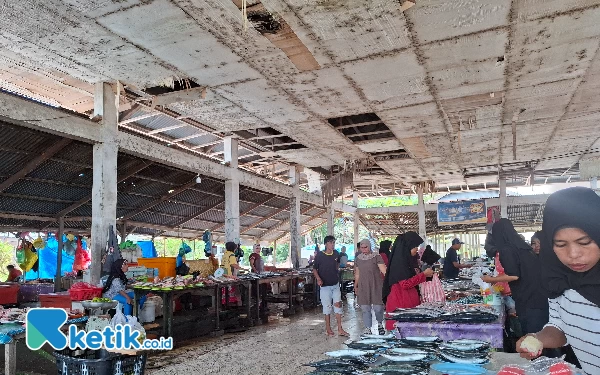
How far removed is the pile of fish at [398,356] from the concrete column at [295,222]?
12.1m

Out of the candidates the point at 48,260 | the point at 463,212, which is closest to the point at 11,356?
the point at 48,260

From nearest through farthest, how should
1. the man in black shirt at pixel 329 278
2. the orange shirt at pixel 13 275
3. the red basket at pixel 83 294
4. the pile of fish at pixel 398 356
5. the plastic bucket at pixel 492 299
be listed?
the pile of fish at pixel 398 356
the plastic bucket at pixel 492 299
the red basket at pixel 83 294
the man in black shirt at pixel 329 278
the orange shirt at pixel 13 275

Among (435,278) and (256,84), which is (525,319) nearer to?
(435,278)

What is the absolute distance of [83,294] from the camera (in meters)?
6.33

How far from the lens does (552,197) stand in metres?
2.25

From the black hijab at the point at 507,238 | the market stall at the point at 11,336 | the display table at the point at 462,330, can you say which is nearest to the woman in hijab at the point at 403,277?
the black hijab at the point at 507,238

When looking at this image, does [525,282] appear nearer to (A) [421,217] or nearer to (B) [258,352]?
(B) [258,352]

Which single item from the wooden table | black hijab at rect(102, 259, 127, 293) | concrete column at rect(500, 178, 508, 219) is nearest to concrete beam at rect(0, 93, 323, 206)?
black hijab at rect(102, 259, 127, 293)

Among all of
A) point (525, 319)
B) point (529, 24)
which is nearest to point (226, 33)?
point (529, 24)

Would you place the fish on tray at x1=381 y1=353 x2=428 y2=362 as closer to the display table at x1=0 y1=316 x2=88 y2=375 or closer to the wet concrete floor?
the wet concrete floor

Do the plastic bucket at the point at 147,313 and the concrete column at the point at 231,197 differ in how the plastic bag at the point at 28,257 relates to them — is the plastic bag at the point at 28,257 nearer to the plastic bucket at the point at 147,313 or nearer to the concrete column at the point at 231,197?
the concrete column at the point at 231,197

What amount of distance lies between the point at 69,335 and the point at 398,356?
3.48 meters

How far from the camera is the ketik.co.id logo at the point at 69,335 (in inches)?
166

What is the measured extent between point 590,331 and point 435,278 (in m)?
3.28
